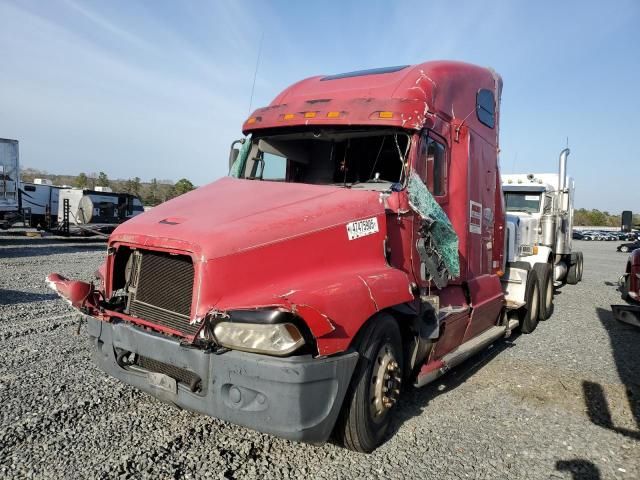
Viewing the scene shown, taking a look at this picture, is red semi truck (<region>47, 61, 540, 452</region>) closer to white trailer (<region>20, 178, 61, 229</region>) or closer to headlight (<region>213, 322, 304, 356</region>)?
headlight (<region>213, 322, 304, 356</region>)

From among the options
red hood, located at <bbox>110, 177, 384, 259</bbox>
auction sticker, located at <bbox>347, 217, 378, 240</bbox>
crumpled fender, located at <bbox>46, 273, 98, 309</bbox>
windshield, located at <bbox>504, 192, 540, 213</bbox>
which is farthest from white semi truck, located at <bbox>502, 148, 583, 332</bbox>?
crumpled fender, located at <bbox>46, 273, 98, 309</bbox>

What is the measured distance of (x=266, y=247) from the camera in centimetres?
318

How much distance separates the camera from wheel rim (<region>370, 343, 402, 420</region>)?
3598mm

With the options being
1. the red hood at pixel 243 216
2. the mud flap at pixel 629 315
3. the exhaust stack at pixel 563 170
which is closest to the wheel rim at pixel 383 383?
the red hood at pixel 243 216

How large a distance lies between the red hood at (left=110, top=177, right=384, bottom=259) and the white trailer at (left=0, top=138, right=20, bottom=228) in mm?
17218

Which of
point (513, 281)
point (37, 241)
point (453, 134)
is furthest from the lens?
point (37, 241)

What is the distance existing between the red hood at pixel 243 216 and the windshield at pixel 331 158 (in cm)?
Answer: 53

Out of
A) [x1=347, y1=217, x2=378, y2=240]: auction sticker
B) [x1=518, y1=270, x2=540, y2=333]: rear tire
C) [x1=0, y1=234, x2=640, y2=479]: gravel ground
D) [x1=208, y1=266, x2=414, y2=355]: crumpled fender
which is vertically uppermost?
[x1=347, y1=217, x2=378, y2=240]: auction sticker

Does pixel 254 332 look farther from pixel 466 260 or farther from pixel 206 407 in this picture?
pixel 466 260

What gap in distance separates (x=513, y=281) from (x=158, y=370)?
6024mm

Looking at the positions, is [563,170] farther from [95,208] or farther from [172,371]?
[95,208]

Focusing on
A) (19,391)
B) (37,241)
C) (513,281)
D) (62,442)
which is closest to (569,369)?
(513,281)

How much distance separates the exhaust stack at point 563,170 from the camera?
36.2ft

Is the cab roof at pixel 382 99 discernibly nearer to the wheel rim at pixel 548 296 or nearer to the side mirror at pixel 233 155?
the side mirror at pixel 233 155
